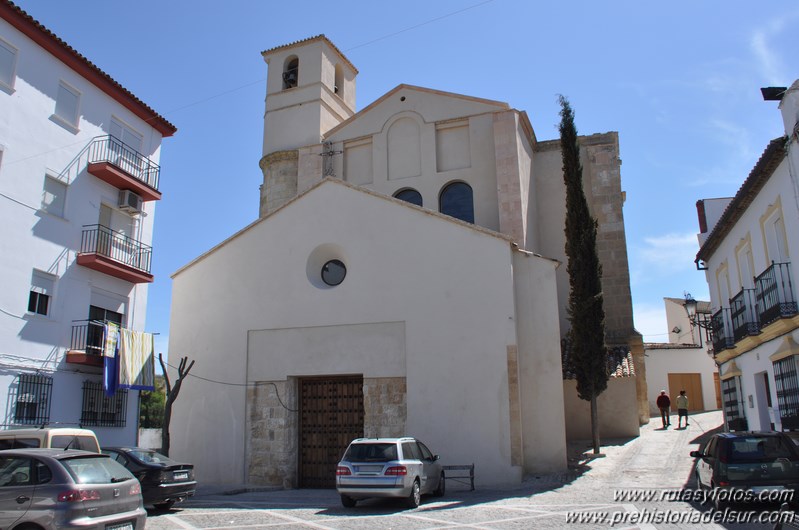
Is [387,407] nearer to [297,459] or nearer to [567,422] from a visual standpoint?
[297,459]

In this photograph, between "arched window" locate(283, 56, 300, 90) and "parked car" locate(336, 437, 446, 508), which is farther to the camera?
"arched window" locate(283, 56, 300, 90)

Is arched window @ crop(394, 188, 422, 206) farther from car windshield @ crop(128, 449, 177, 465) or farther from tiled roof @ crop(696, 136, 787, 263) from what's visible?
car windshield @ crop(128, 449, 177, 465)

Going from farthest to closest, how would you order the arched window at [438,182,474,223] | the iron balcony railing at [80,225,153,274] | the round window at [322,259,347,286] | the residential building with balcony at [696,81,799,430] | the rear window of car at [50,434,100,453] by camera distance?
the arched window at [438,182,474,223], the round window at [322,259,347,286], the iron balcony railing at [80,225,153,274], the residential building with balcony at [696,81,799,430], the rear window of car at [50,434,100,453]

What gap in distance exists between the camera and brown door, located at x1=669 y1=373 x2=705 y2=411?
31234 millimetres

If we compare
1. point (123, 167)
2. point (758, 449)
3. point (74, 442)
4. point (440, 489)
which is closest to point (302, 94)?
point (123, 167)

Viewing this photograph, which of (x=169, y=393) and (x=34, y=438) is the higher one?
(x=169, y=393)

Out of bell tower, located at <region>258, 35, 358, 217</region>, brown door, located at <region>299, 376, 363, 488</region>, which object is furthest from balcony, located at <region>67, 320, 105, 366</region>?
bell tower, located at <region>258, 35, 358, 217</region>

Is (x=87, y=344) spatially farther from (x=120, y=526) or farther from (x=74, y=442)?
(x=120, y=526)

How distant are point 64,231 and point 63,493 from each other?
11312 mm

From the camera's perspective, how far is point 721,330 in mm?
19188

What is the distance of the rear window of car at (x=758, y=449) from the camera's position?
10.2m

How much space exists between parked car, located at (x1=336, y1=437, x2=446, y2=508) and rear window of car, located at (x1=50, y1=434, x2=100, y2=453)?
14.1 feet

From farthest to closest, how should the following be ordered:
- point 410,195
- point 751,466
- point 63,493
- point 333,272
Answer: point 410,195
point 333,272
point 751,466
point 63,493

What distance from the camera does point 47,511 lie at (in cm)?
745
